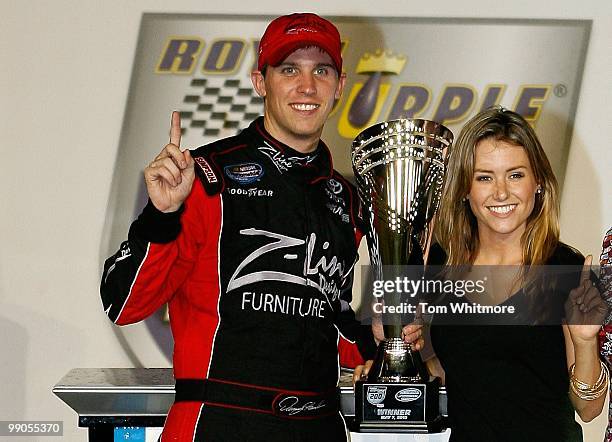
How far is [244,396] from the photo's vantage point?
5.63 ft

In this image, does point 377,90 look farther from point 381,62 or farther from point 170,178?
point 170,178

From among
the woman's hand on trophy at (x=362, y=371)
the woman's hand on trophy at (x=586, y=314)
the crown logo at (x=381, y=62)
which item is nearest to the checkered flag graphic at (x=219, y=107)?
the crown logo at (x=381, y=62)

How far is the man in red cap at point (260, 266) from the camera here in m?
1.69

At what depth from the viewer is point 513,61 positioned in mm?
2684

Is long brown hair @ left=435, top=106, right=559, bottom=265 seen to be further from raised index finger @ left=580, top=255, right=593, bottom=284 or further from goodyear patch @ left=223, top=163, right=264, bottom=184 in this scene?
goodyear patch @ left=223, top=163, right=264, bottom=184

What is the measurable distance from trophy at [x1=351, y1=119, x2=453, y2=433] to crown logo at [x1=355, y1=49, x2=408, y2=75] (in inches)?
33.2

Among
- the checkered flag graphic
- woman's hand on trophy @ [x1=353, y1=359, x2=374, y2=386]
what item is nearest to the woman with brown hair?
woman's hand on trophy @ [x1=353, y1=359, x2=374, y2=386]

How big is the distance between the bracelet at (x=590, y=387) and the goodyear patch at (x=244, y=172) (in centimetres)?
67

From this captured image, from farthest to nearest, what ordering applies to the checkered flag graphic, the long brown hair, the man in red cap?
the checkered flag graphic
the long brown hair
the man in red cap

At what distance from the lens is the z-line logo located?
105 inches

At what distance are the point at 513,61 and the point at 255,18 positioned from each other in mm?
704

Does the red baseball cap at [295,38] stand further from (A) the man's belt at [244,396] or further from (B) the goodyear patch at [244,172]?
(A) the man's belt at [244,396]

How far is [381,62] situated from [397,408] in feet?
3.90
